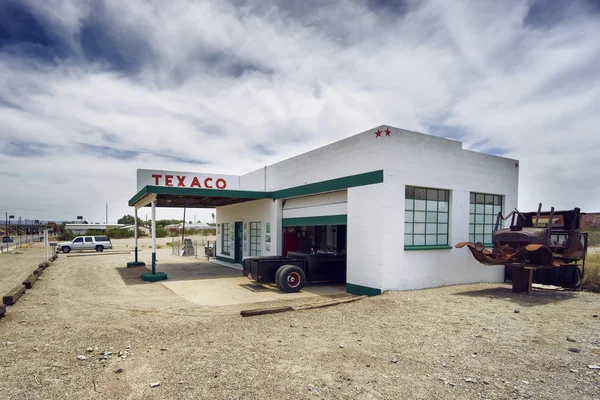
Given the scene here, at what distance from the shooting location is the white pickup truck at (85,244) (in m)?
31.3

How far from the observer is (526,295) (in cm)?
1045

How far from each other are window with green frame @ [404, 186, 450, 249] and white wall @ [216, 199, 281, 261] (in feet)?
20.7

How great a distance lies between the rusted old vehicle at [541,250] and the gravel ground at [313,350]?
902 millimetres

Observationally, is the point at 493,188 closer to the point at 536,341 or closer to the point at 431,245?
the point at 431,245

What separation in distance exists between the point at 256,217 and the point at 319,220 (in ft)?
18.1

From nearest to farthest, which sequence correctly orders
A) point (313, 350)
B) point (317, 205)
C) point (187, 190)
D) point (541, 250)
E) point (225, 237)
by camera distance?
point (313, 350)
point (541, 250)
point (317, 205)
point (187, 190)
point (225, 237)

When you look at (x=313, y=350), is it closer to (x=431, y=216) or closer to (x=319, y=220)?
(x=431, y=216)

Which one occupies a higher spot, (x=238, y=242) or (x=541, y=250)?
(x=541, y=250)

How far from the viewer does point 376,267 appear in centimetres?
1049

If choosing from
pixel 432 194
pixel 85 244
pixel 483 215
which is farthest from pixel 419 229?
pixel 85 244

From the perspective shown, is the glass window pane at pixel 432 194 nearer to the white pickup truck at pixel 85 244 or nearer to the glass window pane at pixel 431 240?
the glass window pane at pixel 431 240

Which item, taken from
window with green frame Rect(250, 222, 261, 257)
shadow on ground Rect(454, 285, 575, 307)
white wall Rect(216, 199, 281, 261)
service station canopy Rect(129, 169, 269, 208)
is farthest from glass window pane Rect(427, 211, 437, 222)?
window with green frame Rect(250, 222, 261, 257)

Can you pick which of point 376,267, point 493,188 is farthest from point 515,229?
point 376,267

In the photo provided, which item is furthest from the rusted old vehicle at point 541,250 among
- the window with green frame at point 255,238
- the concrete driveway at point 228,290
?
the window with green frame at point 255,238
